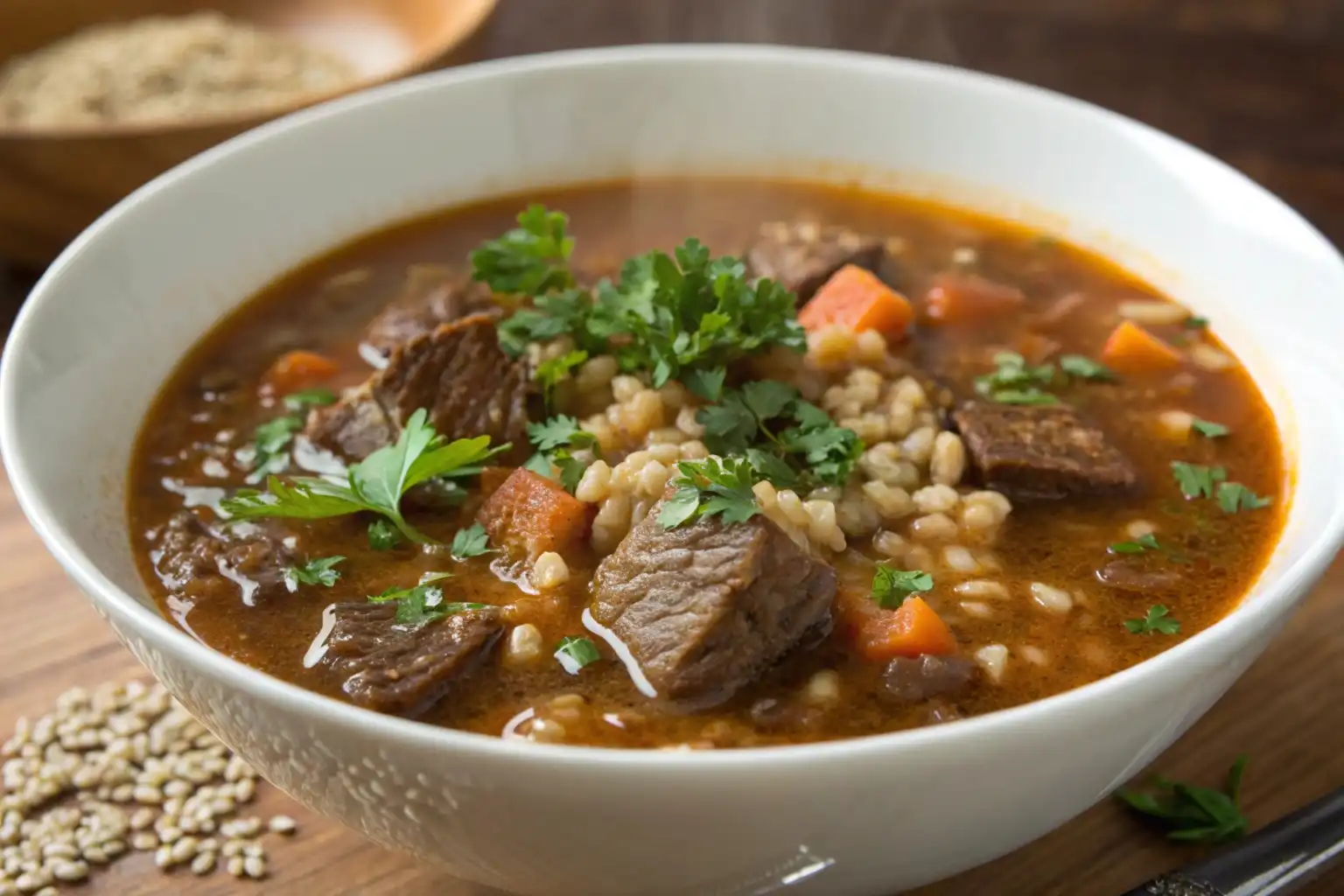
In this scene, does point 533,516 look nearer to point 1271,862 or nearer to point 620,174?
point 1271,862

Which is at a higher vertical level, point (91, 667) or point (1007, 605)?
point (1007, 605)

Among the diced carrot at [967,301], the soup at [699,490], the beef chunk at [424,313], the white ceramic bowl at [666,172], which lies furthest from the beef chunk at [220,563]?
the diced carrot at [967,301]

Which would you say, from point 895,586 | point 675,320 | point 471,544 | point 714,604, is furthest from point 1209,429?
point 471,544

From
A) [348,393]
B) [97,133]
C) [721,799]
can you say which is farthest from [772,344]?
[97,133]

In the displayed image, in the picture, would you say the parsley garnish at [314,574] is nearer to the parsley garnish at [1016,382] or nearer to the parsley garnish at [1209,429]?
the parsley garnish at [1016,382]

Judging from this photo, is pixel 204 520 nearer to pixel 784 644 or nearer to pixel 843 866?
pixel 784 644
